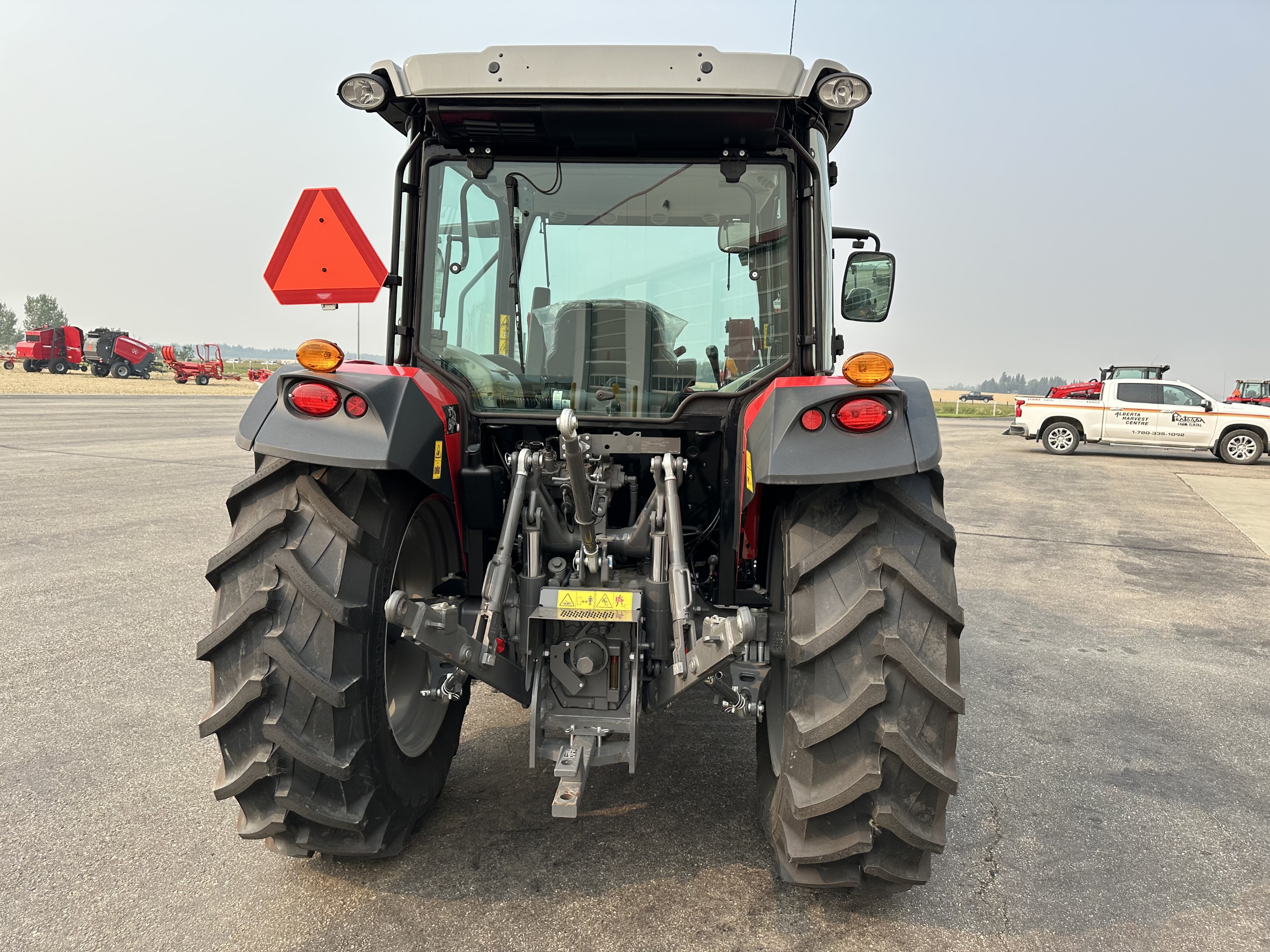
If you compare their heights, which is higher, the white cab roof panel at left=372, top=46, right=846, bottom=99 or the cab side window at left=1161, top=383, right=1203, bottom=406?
the white cab roof panel at left=372, top=46, right=846, bottom=99

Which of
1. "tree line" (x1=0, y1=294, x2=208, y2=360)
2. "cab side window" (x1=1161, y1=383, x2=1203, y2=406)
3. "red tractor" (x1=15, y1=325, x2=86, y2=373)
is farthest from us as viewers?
"tree line" (x1=0, y1=294, x2=208, y2=360)

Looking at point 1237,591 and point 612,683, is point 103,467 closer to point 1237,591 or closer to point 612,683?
point 612,683

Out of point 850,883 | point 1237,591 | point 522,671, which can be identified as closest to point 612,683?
point 522,671

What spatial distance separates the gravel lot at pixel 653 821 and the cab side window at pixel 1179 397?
15.5 meters

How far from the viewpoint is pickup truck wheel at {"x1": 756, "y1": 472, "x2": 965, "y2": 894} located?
226 centimetres

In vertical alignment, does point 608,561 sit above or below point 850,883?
above

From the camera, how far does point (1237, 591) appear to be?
727cm

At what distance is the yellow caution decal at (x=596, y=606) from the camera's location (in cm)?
259

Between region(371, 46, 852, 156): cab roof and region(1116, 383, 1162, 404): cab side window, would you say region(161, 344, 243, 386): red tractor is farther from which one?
region(371, 46, 852, 156): cab roof

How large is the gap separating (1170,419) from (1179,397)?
2.07 feet

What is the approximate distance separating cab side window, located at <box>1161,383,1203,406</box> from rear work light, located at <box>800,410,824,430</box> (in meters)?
21.0

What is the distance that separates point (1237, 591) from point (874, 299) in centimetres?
591

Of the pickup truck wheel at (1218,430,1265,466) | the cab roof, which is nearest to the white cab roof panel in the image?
the cab roof

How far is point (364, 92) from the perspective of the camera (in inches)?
113
